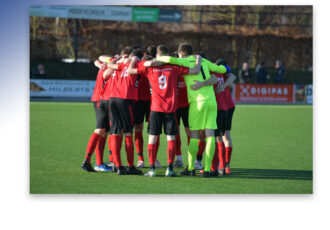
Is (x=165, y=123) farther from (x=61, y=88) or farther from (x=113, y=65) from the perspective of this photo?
(x=61, y=88)

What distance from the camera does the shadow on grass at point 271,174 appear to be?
23.5ft

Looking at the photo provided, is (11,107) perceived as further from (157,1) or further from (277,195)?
(277,195)

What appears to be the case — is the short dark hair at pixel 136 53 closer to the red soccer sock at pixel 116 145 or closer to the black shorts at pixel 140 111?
the black shorts at pixel 140 111

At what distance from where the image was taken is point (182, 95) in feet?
24.1

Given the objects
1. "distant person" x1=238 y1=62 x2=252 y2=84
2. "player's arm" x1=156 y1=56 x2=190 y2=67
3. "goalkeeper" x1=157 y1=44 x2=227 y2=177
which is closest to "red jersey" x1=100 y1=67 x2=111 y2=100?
"player's arm" x1=156 y1=56 x2=190 y2=67

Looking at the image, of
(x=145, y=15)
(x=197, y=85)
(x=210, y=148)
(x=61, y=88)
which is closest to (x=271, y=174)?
(x=210, y=148)

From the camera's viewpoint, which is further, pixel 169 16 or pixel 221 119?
pixel 169 16

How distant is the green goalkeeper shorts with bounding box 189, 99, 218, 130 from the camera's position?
6652 mm

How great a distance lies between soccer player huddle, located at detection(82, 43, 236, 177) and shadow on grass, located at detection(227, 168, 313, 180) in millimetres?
221

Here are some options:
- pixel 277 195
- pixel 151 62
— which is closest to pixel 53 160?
pixel 151 62

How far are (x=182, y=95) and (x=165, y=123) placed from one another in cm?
81

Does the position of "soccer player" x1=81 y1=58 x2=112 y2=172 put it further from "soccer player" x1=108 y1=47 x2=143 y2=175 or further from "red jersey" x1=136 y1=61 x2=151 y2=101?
"red jersey" x1=136 y1=61 x2=151 y2=101
